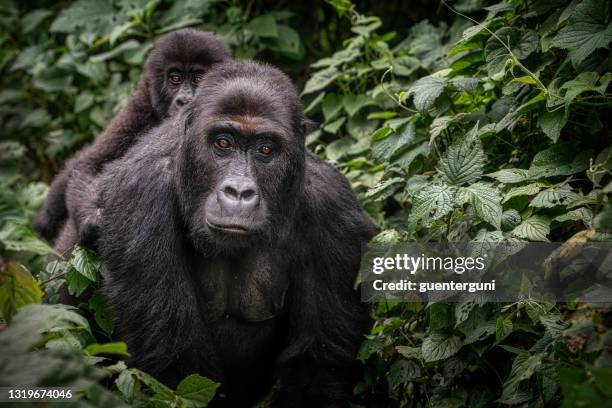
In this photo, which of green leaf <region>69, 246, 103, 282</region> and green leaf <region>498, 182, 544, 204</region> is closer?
green leaf <region>498, 182, 544, 204</region>

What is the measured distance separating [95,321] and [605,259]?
289cm

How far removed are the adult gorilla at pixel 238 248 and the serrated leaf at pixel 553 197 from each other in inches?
43.3

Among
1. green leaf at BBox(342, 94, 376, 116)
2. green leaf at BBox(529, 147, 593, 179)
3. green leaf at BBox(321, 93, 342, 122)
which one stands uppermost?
green leaf at BBox(529, 147, 593, 179)

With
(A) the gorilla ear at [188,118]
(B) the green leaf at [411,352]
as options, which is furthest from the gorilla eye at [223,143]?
(B) the green leaf at [411,352]

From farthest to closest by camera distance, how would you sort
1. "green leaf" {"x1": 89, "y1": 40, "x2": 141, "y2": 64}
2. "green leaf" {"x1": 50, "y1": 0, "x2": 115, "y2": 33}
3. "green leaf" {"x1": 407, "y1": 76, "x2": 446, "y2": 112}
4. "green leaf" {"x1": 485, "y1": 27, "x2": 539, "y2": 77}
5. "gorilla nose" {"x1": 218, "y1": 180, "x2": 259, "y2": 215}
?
1. "green leaf" {"x1": 50, "y1": 0, "x2": 115, "y2": 33}
2. "green leaf" {"x1": 89, "y1": 40, "x2": 141, "y2": 64}
3. "green leaf" {"x1": 407, "y1": 76, "x2": 446, "y2": 112}
4. "green leaf" {"x1": 485, "y1": 27, "x2": 539, "y2": 77}
5. "gorilla nose" {"x1": 218, "y1": 180, "x2": 259, "y2": 215}

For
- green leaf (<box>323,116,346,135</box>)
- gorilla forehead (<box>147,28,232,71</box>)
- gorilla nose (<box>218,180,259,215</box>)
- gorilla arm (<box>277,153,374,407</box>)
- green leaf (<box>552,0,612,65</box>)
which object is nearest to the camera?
gorilla nose (<box>218,180,259,215</box>)

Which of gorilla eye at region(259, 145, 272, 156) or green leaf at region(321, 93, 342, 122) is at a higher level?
gorilla eye at region(259, 145, 272, 156)

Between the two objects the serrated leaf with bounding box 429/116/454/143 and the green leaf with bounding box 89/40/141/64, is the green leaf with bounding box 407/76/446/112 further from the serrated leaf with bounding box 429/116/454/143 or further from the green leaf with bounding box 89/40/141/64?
the green leaf with bounding box 89/40/141/64

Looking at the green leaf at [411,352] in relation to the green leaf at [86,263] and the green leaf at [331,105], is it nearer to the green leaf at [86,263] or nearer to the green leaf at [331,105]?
the green leaf at [86,263]

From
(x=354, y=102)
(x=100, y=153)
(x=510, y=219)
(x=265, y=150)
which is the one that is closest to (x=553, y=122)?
(x=510, y=219)

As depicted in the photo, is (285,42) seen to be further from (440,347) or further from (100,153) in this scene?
(440,347)

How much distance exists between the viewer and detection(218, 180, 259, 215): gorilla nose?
4.02 m

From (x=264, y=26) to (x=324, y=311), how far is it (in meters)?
3.54

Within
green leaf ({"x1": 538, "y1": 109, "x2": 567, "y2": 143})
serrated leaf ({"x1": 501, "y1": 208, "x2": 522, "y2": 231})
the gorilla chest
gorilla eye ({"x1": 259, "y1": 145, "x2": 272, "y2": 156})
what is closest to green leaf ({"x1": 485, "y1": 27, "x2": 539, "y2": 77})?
green leaf ({"x1": 538, "y1": 109, "x2": 567, "y2": 143})
